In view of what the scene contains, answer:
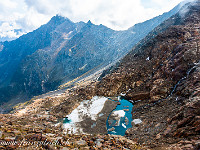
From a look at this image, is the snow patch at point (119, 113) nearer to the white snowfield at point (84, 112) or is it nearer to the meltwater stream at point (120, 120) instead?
the meltwater stream at point (120, 120)

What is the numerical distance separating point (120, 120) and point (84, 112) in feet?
36.6

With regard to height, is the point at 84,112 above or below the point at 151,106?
below

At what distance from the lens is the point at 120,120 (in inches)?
1284

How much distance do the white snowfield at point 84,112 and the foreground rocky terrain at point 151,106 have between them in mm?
2012

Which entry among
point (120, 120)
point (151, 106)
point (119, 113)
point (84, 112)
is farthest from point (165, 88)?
point (84, 112)

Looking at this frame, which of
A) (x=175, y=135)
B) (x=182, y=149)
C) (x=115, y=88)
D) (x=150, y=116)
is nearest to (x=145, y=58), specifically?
(x=115, y=88)

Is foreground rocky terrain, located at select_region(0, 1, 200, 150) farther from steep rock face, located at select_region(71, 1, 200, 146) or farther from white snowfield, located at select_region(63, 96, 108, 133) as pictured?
white snowfield, located at select_region(63, 96, 108, 133)

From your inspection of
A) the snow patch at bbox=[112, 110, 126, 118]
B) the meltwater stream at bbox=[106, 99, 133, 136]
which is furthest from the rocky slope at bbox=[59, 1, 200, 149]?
the snow patch at bbox=[112, 110, 126, 118]

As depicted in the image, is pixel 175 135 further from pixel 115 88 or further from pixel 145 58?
pixel 145 58

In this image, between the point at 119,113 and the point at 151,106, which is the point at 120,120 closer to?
the point at 119,113

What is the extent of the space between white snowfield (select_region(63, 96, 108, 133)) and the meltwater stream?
466cm

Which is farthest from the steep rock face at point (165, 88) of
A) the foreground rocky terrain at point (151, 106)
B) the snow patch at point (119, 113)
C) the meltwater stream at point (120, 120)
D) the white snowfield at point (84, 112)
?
the white snowfield at point (84, 112)

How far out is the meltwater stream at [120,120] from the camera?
29147 millimetres

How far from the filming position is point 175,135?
18.1 m
